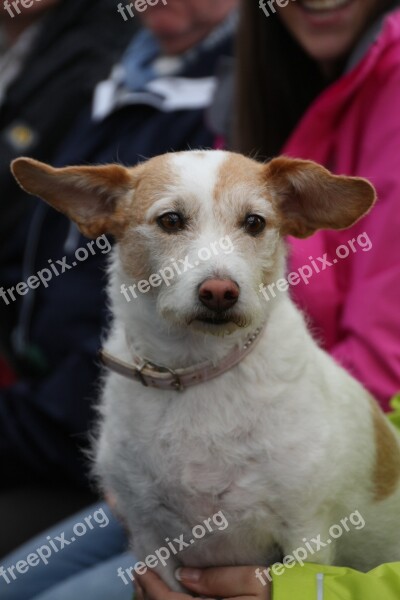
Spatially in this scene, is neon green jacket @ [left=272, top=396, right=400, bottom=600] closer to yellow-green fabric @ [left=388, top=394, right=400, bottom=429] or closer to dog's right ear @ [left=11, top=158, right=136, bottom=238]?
yellow-green fabric @ [left=388, top=394, right=400, bottom=429]

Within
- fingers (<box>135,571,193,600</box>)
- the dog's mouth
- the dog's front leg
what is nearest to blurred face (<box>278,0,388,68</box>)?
the dog's mouth

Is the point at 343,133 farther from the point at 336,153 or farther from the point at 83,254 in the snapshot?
the point at 83,254

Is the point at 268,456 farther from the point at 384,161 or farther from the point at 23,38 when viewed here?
the point at 23,38

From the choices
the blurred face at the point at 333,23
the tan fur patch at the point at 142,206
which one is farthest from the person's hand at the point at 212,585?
the blurred face at the point at 333,23

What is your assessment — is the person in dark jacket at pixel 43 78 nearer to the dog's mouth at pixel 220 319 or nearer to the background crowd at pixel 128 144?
the background crowd at pixel 128 144

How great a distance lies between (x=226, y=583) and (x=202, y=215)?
76cm

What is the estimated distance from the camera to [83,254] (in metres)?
3.08

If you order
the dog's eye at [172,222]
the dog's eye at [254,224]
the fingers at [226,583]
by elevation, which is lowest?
the fingers at [226,583]

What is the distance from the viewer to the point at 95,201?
196 centimetres

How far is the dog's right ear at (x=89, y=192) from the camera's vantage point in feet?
6.06

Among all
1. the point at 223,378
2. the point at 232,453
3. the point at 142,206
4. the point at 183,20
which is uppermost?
the point at 183,20

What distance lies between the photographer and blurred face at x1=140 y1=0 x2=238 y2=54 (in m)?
3.49

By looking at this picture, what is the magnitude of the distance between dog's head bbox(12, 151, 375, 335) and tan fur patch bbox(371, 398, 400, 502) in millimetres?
412

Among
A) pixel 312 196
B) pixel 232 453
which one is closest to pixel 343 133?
pixel 312 196
